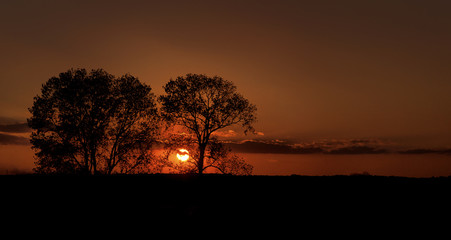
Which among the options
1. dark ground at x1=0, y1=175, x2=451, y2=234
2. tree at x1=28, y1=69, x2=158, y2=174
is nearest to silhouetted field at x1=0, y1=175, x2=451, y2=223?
dark ground at x1=0, y1=175, x2=451, y2=234

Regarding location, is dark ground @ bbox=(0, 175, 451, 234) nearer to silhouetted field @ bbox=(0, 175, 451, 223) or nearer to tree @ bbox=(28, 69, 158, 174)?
silhouetted field @ bbox=(0, 175, 451, 223)

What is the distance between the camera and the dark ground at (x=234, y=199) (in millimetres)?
12547

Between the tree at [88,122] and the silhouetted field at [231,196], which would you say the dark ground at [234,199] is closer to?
the silhouetted field at [231,196]

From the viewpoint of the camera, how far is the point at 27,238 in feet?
36.9

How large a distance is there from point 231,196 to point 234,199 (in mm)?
334

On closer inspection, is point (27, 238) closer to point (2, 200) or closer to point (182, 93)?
point (2, 200)

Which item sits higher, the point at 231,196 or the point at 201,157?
the point at 201,157

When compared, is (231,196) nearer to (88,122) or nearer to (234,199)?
(234,199)

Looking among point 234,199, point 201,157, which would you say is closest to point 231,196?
point 234,199

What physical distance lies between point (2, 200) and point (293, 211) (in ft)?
35.9

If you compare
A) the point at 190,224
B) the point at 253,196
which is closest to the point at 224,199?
the point at 253,196

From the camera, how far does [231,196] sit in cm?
1416

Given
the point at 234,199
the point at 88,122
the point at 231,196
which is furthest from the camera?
the point at 88,122

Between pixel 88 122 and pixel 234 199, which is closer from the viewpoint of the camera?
pixel 234 199
